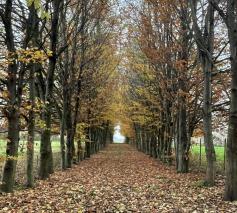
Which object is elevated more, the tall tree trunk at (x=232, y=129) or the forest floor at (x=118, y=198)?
the tall tree trunk at (x=232, y=129)

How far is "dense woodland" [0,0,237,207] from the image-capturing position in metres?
12.4

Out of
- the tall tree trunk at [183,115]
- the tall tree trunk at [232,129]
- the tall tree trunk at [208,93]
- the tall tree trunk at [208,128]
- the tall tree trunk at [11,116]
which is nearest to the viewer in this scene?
the tall tree trunk at [232,129]

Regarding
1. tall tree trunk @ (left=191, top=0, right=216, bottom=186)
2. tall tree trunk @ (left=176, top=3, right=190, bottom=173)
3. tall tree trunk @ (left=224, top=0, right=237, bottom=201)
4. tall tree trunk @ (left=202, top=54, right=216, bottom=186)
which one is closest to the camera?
tall tree trunk @ (left=224, top=0, right=237, bottom=201)

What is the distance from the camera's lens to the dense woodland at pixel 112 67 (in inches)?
487

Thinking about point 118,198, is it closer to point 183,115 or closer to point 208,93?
point 208,93

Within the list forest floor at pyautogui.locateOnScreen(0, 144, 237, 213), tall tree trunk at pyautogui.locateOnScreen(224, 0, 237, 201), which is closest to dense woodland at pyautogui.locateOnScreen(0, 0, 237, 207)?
tall tree trunk at pyautogui.locateOnScreen(224, 0, 237, 201)

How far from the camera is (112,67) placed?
37.0 meters

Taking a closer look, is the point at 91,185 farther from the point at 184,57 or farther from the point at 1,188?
the point at 184,57

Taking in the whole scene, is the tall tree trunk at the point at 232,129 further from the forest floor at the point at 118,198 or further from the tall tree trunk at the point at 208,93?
the tall tree trunk at the point at 208,93

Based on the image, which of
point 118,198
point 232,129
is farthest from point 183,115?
point 118,198

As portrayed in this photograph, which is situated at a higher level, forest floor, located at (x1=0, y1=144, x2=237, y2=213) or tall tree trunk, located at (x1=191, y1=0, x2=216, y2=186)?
tall tree trunk, located at (x1=191, y1=0, x2=216, y2=186)

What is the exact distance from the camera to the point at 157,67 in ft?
82.3

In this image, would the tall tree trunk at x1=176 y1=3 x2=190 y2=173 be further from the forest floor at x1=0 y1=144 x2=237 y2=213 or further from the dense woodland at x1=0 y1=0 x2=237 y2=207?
the forest floor at x1=0 y1=144 x2=237 y2=213

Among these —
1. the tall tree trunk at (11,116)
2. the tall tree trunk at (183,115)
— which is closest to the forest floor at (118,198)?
the tall tree trunk at (11,116)
